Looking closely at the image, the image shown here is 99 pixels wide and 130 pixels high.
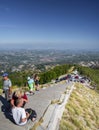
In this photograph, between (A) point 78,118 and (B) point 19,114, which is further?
(A) point 78,118

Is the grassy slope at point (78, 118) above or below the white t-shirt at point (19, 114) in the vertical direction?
below

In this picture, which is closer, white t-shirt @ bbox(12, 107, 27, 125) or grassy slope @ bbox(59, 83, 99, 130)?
white t-shirt @ bbox(12, 107, 27, 125)

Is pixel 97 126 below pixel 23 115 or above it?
below

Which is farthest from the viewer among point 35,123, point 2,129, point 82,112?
point 82,112

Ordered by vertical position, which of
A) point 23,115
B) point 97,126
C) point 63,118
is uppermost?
point 23,115

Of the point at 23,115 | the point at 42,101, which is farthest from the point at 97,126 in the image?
the point at 23,115

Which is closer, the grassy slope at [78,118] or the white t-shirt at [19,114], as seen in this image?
the white t-shirt at [19,114]

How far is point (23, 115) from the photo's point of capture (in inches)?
316

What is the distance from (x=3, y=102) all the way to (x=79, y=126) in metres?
4.79

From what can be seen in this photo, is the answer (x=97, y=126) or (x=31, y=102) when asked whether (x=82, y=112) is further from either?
(x=31, y=102)

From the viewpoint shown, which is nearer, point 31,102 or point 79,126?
point 79,126

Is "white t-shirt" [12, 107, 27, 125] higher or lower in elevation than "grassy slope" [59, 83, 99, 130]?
higher

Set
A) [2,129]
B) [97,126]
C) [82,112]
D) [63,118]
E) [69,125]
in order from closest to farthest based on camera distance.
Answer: [2,129], [69,125], [63,118], [97,126], [82,112]

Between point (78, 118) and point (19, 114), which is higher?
point (19, 114)
